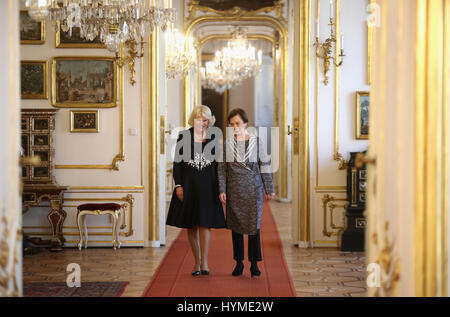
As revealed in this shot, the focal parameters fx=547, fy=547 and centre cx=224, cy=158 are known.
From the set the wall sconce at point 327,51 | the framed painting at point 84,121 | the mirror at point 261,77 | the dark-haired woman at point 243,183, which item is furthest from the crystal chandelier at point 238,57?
the dark-haired woman at point 243,183

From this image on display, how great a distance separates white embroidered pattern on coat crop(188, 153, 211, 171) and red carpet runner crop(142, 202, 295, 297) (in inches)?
42.2

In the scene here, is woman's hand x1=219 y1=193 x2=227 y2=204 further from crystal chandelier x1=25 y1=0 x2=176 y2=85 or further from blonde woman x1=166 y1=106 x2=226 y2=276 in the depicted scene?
crystal chandelier x1=25 y1=0 x2=176 y2=85

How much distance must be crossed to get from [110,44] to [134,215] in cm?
227

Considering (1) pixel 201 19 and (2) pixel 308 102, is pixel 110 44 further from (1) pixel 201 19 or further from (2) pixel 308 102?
(1) pixel 201 19

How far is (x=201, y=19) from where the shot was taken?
1229 centimetres

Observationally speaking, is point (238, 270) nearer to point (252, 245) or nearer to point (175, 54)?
point (252, 245)

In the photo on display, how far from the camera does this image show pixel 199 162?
529cm

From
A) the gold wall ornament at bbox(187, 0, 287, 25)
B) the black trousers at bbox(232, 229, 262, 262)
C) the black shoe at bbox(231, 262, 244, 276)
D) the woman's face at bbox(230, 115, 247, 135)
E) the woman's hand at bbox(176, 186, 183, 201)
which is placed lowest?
the black shoe at bbox(231, 262, 244, 276)

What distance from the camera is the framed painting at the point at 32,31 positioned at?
6.98m

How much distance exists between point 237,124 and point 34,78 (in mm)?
3144

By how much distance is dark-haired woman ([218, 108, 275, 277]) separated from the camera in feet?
17.0

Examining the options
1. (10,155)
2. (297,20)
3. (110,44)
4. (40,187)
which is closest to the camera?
(10,155)

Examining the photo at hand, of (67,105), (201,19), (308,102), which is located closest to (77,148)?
(67,105)

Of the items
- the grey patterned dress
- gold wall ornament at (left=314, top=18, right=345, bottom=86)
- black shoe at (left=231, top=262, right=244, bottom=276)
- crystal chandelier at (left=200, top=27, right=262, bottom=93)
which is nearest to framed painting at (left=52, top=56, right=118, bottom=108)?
the grey patterned dress
